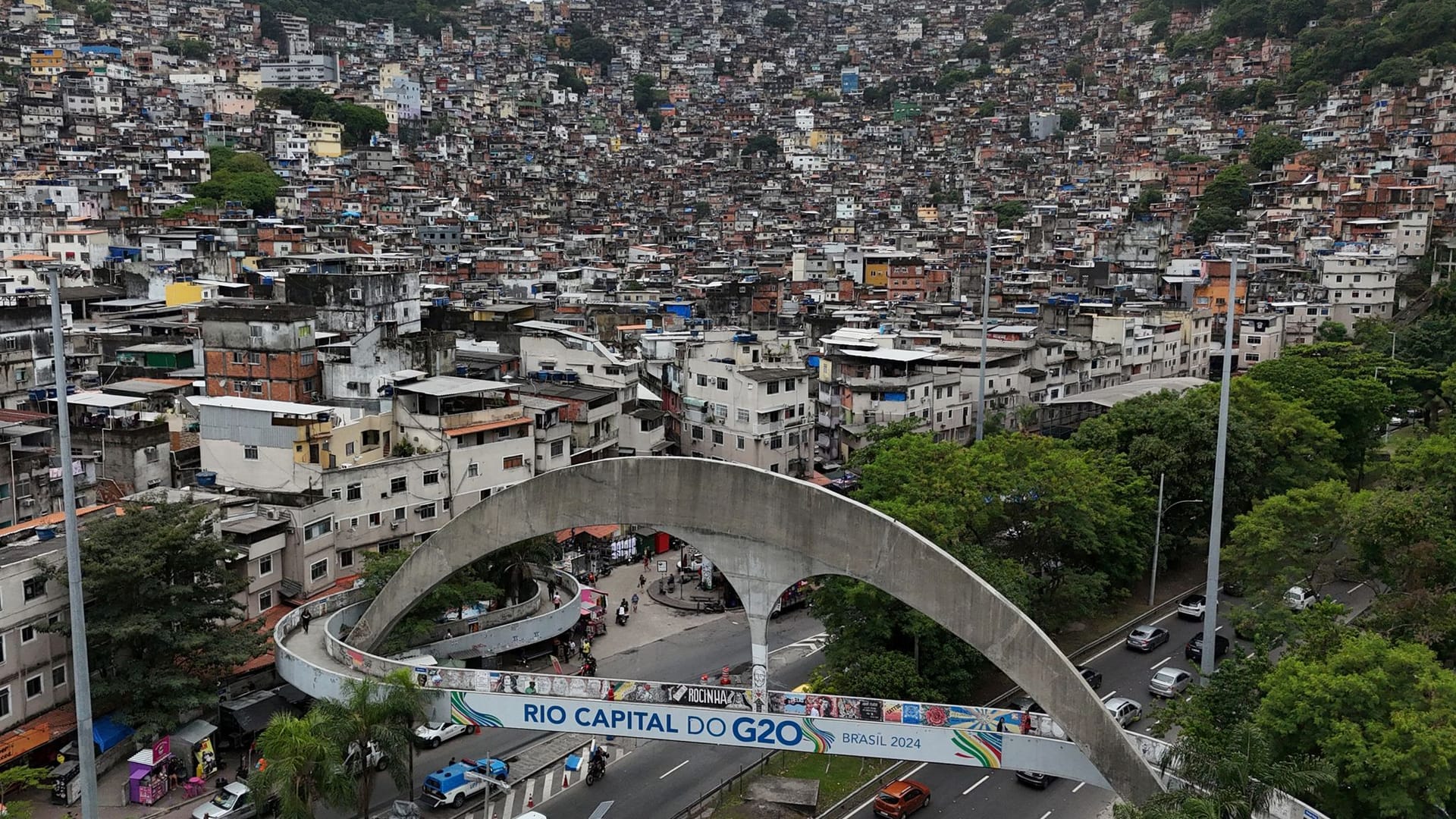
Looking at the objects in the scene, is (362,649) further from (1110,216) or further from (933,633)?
(1110,216)

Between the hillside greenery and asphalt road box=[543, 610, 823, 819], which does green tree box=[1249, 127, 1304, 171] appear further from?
asphalt road box=[543, 610, 823, 819]

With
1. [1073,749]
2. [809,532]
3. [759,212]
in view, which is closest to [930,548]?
[809,532]

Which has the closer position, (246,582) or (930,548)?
(930,548)

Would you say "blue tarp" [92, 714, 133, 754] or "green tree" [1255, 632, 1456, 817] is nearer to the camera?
"green tree" [1255, 632, 1456, 817]

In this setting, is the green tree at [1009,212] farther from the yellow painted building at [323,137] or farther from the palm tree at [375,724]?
the palm tree at [375,724]

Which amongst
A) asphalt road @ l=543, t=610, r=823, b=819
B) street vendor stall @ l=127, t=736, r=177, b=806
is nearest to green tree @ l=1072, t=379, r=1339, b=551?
asphalt road @ l=543, t=610, r=823, b=819

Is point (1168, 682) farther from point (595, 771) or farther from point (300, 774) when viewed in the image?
point (300, 774)
